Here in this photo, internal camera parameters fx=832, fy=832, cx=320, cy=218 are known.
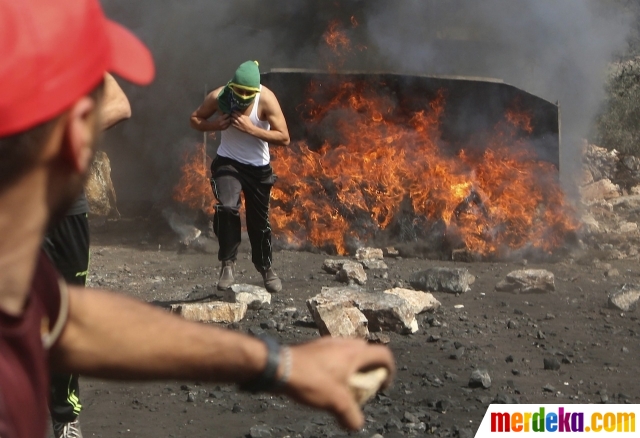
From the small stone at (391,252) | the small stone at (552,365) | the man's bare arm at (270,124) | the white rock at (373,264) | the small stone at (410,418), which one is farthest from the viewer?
the small stone at (391,252)

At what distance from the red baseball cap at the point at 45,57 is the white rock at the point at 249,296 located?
585 cm

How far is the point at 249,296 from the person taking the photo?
7176mm

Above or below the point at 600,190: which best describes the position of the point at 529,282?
below

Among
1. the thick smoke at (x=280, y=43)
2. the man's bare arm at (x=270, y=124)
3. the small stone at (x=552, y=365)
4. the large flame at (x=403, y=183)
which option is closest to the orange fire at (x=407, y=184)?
the large flame at (x=403, y=183)

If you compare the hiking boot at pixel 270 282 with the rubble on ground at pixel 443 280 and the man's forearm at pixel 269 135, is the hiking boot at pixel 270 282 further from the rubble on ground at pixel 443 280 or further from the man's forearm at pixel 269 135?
the rubble on ground at pixel 443 280

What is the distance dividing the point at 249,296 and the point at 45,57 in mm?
6011

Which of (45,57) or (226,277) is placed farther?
(226,277)

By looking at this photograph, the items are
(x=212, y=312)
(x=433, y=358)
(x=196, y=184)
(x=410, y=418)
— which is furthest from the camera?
(x=196, y=184)

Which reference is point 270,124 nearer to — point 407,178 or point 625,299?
point 407,178

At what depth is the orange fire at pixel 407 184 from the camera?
10242 millimetres

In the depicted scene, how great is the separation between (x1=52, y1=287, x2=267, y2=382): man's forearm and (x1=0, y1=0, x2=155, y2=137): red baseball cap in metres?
0.59

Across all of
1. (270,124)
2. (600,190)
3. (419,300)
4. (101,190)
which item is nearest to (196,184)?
(101,190)

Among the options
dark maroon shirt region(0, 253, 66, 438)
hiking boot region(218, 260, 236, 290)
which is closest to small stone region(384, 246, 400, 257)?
hiking boot region(218, 260, 236, 290)

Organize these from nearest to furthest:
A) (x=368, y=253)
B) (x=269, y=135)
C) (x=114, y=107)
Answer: (x=114, y=107)
(x=269, y=135)
(x=368, y=253)
